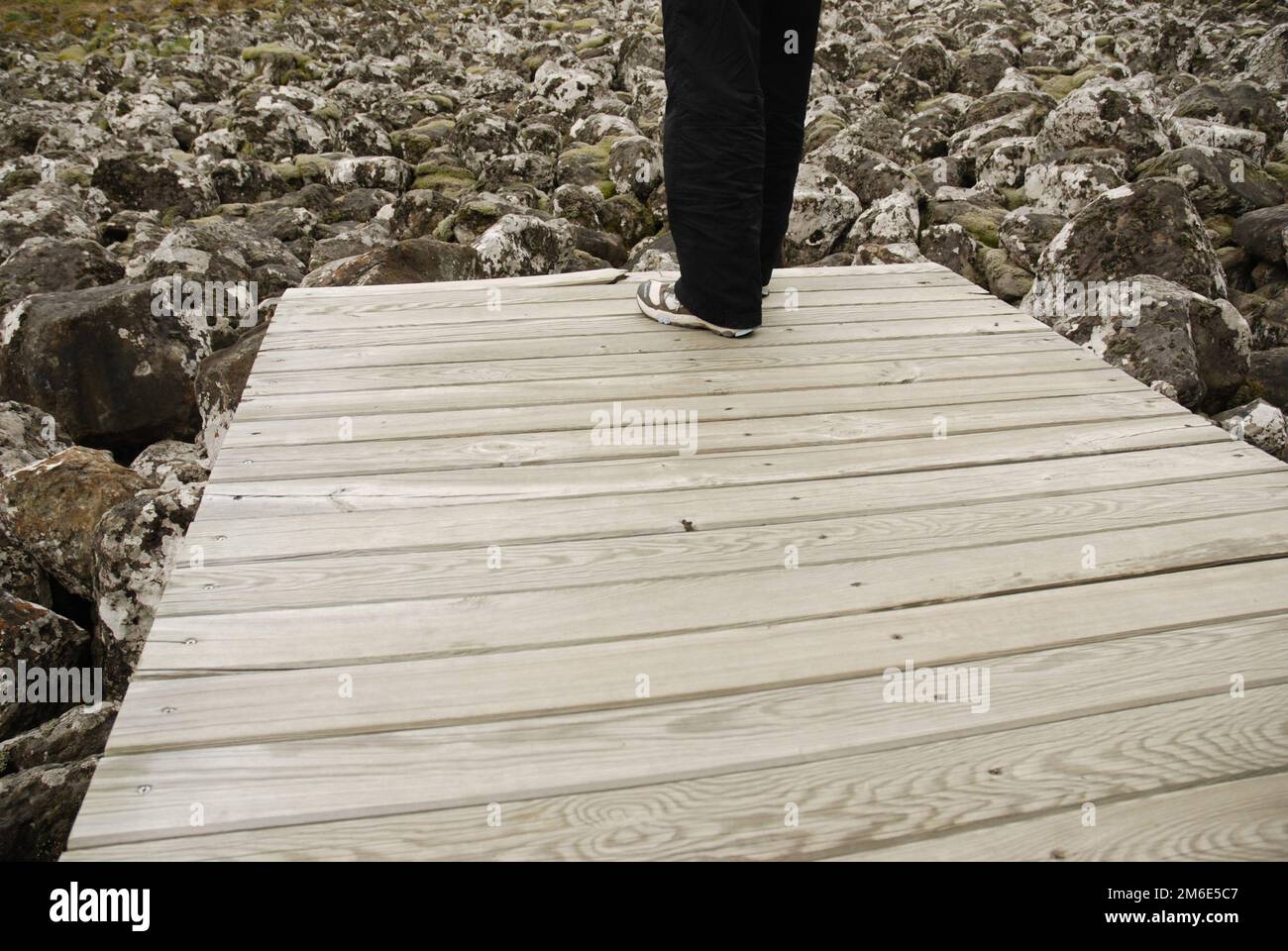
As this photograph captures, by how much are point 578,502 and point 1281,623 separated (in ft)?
4.71

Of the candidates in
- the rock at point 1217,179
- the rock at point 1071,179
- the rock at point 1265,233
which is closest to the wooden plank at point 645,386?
the rock at point 1265,233

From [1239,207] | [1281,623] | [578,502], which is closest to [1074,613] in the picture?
[1281,623]

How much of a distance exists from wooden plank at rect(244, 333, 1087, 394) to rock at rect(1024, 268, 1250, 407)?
106 centimetres

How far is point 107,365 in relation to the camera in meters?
4.55

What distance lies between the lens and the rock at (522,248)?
5.16 m

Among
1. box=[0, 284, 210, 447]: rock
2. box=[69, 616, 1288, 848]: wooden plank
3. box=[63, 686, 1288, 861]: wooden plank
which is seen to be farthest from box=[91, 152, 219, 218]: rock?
box=[63, 686, 1288, 861]: wooden plank

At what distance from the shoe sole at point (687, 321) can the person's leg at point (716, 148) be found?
0.03 metres

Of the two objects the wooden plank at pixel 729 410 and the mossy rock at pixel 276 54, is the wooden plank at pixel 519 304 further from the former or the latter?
the mossy rock at pixel 276 54

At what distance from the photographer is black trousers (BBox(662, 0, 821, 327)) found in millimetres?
2736

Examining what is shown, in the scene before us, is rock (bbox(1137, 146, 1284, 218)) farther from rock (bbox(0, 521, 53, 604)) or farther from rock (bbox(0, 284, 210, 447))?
rock (bbox(0, 521, 53, 604))

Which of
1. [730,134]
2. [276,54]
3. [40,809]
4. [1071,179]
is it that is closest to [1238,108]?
[1071,179]

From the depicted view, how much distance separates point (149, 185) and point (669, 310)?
22.2 ft

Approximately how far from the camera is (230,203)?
28.7 feet
